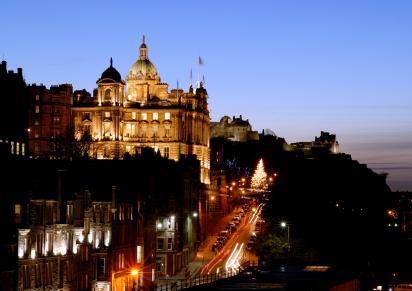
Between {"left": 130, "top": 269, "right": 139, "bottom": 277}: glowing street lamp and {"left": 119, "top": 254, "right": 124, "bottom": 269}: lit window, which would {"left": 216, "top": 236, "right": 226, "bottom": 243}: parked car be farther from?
{"left": 119, "top": 254, "right": 124, "bottom": 269}: lit window

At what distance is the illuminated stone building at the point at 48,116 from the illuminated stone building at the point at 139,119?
2311 mm

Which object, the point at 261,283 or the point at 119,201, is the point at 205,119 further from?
the point at 261,283

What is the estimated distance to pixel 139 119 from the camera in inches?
7121

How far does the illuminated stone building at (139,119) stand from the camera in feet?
580

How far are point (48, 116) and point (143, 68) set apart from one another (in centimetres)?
2362

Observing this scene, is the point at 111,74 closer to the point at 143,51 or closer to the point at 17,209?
the point at 143,51

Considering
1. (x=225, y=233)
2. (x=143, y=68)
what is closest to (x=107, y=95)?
(x=143, y=68)

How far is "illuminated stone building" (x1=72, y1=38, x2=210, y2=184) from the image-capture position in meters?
177

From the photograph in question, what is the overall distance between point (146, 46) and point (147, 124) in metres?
22.8

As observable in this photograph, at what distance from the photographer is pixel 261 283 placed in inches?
3290

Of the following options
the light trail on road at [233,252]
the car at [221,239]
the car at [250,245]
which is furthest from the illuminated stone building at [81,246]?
the car at [221,239]

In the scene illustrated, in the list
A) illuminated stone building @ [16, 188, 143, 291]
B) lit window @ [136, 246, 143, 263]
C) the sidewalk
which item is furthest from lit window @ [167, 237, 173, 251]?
lit window @ [136, 246, 143, 263]

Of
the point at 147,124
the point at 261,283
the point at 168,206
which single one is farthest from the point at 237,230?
the point at 261,283

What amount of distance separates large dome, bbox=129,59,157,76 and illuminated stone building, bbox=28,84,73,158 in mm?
15835
